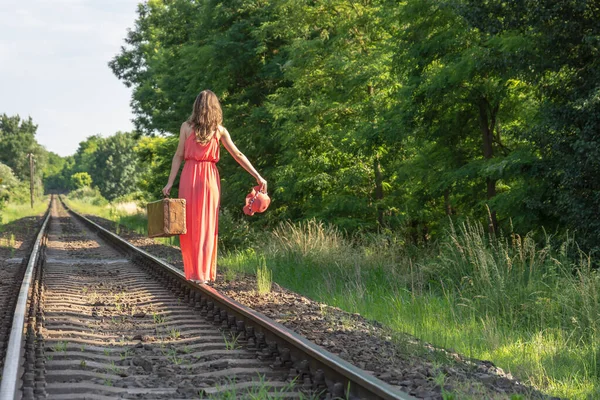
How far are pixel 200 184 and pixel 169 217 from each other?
728mm

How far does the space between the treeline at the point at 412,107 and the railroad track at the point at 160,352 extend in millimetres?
5783

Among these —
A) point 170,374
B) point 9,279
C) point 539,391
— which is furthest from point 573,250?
point 9,279

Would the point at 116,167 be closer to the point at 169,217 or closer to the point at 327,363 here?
the point at 169,217

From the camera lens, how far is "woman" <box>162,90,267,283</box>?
868 centimetres

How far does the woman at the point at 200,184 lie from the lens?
8680 mm

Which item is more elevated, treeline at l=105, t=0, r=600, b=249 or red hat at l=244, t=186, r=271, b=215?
treeline at l=105, t=0, r=600, b=249

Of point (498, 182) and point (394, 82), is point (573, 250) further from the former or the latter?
point (394, 82)

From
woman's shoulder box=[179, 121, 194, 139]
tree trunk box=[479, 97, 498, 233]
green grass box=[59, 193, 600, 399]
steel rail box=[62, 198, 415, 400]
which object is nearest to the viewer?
steel rail box=[62, 198, 415, 400]

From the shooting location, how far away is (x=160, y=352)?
5.77 m

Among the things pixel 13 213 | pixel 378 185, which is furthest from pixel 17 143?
pixel 378 185

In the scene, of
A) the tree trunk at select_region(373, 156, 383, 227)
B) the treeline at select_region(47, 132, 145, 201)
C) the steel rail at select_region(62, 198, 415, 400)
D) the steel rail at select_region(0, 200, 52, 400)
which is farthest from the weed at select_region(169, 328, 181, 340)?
the treeline at select_region(47, 132, 145, 201)

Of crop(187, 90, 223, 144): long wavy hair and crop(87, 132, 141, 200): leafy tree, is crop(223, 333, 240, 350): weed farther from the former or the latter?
crop(87, 132, 141, 200): leafy tree

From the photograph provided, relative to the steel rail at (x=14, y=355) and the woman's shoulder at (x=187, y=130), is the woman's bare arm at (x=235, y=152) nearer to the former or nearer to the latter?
the woman's shoulder at (x=187, y=130)

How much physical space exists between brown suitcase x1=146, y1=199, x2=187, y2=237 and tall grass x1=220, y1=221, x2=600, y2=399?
7.02 ft
